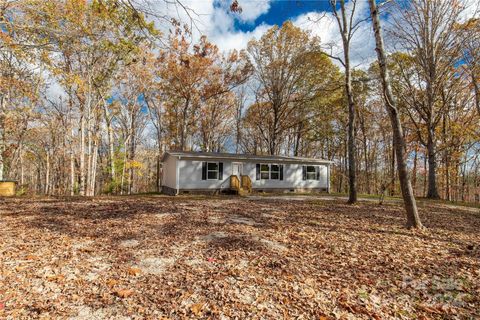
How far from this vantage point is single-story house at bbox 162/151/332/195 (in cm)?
1633

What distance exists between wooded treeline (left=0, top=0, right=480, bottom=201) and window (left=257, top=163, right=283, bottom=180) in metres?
3.80

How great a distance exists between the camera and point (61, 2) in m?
9.58

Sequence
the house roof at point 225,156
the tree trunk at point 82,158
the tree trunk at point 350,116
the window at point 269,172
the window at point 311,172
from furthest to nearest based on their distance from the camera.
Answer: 1. the window at point 311,172
2. the window at point 269,172
3. the house roof at point 225,156
4. the tree trunk at point 82,158
5. the tree trunk at point 350,116

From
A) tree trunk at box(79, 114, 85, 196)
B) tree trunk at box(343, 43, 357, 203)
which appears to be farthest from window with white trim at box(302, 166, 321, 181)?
tree trunk at box(79, 114, 85, 196)

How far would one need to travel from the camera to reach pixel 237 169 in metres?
17.9

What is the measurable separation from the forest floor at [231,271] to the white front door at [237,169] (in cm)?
1115

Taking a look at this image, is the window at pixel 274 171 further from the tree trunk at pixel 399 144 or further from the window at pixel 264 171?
the tree trunk at pixel 399 144

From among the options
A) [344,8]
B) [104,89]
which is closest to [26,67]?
[104,89]

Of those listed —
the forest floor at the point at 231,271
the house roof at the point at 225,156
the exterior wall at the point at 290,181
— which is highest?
the house roof at the point at 225,156

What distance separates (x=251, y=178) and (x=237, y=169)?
1342 mm

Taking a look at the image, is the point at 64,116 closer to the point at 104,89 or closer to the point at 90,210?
the point at 104,89

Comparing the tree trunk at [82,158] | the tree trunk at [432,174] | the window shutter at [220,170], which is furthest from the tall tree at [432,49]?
the tree trunk at [82,158]

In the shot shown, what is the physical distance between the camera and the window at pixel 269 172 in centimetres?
1864

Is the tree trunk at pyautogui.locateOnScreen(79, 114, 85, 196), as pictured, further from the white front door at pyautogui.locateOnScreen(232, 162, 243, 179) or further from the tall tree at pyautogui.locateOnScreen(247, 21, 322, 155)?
the tall tree at pyautogui.locateOnScreen(247, 21, 322, 155)
